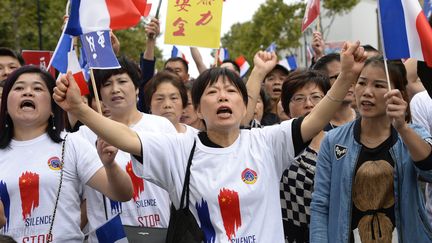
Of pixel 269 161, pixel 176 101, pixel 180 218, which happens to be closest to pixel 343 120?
pixel 176 101

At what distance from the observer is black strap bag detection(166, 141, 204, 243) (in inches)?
154

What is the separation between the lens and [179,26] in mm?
7227

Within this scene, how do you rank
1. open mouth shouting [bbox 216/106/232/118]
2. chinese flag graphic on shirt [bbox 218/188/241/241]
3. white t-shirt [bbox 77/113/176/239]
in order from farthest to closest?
white t-shirt [bbox 77/113/176/239], open mouth shouting [bbox 216/106/232/118], chinese flag graphic on shirt [bbox 218/188/241/241]

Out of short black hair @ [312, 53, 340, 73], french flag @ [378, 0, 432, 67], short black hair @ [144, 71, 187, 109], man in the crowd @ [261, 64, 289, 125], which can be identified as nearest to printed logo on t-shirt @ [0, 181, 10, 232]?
short black hair @ [144, 71, 187, 109]

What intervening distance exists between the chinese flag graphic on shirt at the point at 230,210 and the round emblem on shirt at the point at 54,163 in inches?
46.2

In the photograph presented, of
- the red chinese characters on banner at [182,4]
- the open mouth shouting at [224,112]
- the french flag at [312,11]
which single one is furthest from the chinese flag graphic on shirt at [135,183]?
the french flag at [312,11]

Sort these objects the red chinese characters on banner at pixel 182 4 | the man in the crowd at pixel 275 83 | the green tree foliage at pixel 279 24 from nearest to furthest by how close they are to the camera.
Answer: the red chinese characters on banner at pixel 182 4 < the man in the crowd at pixel 275 83 < the green tree foliage at pixel 279 24

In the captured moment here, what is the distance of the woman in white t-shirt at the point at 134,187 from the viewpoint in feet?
16.3

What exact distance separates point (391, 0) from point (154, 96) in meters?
2.61

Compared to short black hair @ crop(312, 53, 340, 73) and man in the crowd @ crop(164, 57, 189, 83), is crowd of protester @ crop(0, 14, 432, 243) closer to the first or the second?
short black hair @ crop(312, 53, 340, 73)

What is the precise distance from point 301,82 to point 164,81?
4.57 ft

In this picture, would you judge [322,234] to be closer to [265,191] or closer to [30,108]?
[265,191]

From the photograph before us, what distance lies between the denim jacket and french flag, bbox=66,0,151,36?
153cm

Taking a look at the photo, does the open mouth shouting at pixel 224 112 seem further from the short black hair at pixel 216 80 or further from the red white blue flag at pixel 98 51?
the red white blue flag at pixel 98 51
